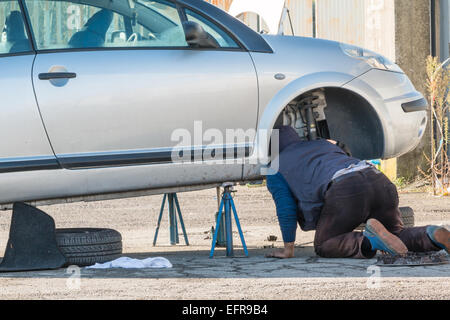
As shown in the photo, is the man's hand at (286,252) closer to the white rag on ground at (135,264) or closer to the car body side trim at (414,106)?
the white rag on ground at (135,264)

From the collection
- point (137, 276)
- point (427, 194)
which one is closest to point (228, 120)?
point (137, 276)

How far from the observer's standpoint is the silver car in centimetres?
497

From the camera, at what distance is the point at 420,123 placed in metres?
5.71

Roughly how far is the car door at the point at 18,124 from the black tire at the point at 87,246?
0.47 meters

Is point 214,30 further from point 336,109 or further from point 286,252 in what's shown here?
point 286,252

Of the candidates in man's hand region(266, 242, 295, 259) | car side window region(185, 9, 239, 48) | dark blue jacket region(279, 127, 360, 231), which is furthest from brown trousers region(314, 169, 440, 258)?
car side window region(185, 9, 239, 48)

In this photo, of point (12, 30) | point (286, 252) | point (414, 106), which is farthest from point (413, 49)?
point (12, 30)

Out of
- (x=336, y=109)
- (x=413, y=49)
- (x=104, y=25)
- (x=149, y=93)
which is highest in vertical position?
(x=413, y=49)

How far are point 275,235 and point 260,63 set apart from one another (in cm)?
227

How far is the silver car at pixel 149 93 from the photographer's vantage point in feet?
16.3

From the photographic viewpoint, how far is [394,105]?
18.2ft

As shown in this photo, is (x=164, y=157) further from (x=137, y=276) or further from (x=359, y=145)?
(x=359, y=145)

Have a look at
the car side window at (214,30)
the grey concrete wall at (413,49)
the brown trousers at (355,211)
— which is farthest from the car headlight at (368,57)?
the grey concrete wall at (413,49)

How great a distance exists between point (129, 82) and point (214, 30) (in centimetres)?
75
